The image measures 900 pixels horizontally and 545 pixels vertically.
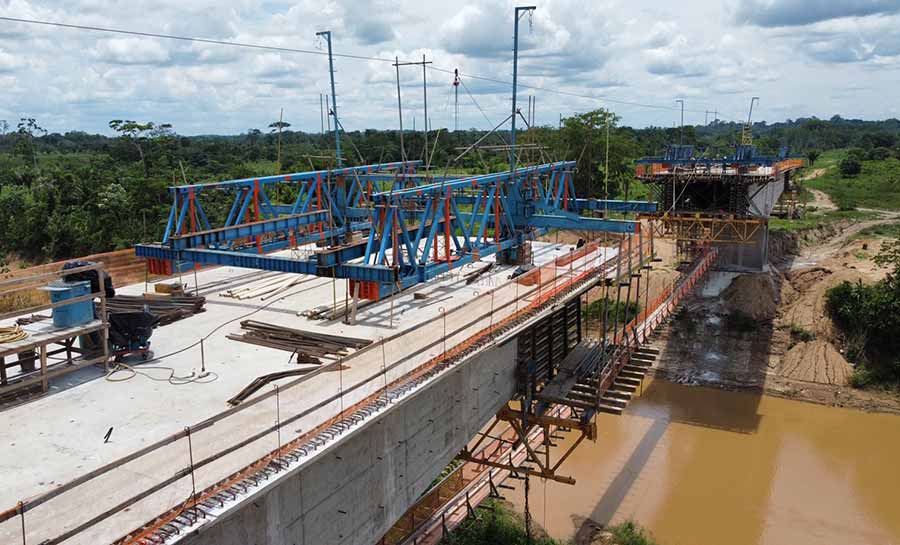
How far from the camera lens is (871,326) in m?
31.4

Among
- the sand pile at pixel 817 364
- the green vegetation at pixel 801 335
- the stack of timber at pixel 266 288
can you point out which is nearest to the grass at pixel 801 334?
the green vegetation at pixel 801 335

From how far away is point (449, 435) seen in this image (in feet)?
45.7

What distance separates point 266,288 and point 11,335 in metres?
8.00

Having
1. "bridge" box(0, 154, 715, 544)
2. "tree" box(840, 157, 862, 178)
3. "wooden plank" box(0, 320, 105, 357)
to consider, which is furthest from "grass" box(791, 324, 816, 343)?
"tree" box(840, 157, 862, 178)

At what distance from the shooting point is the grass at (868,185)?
65250mm

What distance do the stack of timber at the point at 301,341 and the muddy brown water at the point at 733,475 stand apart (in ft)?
33.3

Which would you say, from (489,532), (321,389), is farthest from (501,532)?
(321,389)

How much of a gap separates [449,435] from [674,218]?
21.3 m

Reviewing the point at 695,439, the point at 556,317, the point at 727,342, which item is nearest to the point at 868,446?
the point at 695,439

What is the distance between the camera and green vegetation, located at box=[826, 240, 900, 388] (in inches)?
1197

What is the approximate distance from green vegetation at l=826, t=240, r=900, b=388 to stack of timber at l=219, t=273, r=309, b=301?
78.8ft

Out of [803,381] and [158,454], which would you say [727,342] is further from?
[158,454]

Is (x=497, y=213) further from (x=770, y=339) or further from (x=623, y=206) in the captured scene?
(x=770, y=339)

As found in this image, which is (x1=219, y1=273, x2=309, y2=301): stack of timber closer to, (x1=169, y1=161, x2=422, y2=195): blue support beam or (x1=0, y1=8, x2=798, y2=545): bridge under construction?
(x1=0, y1=8, x2=798, y2=545): bridge under construction
